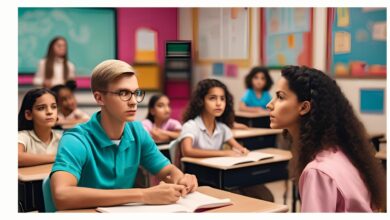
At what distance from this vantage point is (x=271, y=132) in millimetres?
2645

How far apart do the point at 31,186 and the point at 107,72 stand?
29.0 inches

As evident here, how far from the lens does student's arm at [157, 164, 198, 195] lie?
5.24ft

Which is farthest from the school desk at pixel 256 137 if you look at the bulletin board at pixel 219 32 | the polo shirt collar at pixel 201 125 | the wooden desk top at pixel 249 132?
the bulletin board at pixel 219 32

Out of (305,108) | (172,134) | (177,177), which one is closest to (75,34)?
(172,134)

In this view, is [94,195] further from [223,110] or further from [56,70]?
[56,70]

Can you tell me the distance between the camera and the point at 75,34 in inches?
159

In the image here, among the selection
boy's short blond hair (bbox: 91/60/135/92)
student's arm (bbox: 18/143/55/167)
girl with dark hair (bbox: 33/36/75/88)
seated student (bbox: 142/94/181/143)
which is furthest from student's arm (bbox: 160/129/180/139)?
boy's short blond hair (bbox: 91/60/135/92)

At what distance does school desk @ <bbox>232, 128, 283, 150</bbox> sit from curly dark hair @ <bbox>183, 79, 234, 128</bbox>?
313 millimetres

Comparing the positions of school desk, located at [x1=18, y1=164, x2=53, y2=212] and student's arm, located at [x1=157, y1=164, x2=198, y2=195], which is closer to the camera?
student's arm, located at [x1=157, y1=164, x2=198, y2=195]

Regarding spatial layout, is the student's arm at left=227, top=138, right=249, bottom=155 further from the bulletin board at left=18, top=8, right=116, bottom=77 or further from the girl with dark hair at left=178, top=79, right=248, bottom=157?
the bulletin board at left=18, top=8, right=116, bottom=77

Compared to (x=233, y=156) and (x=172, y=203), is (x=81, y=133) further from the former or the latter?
(x=233, y=156)

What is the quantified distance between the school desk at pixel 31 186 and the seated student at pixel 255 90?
1.02m

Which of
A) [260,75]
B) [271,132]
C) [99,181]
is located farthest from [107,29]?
[99,181]

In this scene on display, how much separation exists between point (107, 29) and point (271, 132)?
1275 mm
